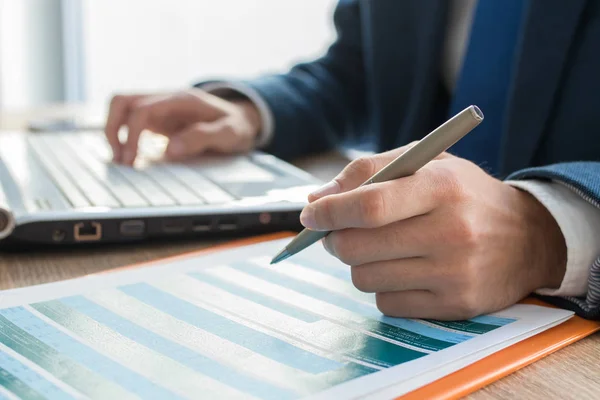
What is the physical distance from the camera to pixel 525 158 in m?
0.88

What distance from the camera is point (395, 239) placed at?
0.48 meters

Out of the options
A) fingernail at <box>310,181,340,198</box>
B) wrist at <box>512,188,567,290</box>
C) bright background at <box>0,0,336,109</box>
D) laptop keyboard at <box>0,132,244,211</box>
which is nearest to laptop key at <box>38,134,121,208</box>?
laptop keyboard at <box>0,132,244,211</box>

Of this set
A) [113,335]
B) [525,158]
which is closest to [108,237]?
[113,335]

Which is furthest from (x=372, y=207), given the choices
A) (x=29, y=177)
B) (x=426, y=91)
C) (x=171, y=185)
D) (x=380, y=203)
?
(x=426, y=91)

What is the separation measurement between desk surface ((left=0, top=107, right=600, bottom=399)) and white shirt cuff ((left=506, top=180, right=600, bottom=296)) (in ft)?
0.17

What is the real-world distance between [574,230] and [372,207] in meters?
0.19

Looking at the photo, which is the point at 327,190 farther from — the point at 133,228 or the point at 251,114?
the point at 251,114

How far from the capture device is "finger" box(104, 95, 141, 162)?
89cm

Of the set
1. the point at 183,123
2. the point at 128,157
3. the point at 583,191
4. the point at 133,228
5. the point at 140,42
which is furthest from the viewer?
the point at 140,42

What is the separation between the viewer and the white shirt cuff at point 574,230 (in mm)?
528

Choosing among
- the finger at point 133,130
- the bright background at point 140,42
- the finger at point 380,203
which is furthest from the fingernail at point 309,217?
the bright background at point 140,42

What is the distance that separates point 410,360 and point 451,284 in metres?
0.09

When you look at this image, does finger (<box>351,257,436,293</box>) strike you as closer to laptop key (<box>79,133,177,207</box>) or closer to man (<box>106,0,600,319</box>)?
man (<box>106,0,600,319</box>)

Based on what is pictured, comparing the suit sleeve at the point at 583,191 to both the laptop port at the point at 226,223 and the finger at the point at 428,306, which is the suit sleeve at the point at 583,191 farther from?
the laptop port at the point at 226,223
